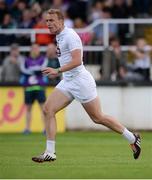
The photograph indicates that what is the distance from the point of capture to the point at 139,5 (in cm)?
2411

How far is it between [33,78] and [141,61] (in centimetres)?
297

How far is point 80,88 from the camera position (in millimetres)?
13570

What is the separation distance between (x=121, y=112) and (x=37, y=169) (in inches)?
403

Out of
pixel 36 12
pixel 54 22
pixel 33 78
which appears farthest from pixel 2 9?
pixel 54 22

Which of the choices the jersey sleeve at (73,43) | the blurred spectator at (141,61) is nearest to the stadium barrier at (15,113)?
the blurred spectator at (141,61)

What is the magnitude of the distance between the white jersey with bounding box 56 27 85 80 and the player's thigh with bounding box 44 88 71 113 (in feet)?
1.02

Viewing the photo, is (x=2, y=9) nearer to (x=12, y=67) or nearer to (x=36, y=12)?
(x=36, y=12)

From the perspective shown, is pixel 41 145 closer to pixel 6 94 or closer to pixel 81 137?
pixel 81 137

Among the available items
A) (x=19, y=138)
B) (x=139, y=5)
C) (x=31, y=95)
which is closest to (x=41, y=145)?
(x=19, y=138)

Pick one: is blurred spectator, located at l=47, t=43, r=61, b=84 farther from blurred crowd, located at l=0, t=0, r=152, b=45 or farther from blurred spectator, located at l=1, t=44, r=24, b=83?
blurred crowd, located at l=0, t=0, r=152, b=45

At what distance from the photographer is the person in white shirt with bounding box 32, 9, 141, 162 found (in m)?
13.5

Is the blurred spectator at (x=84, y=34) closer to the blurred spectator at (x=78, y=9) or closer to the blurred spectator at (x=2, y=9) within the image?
the blurred spectator at (x=78, y=9)

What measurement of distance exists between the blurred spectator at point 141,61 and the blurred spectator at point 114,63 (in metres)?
0.21

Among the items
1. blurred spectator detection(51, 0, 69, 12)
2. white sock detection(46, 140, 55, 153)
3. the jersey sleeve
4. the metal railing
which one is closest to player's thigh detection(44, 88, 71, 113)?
white sock detection(46, 140, 55, 153)
